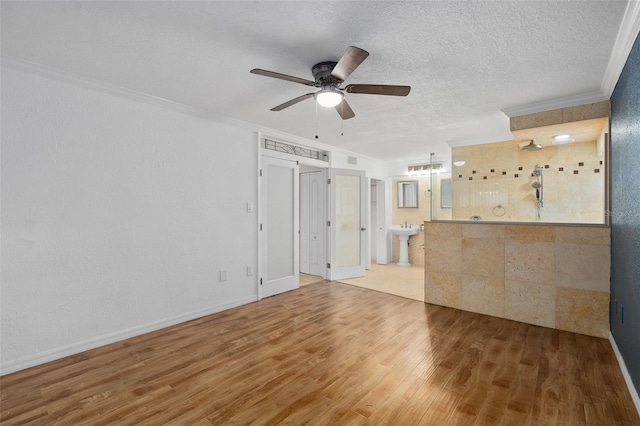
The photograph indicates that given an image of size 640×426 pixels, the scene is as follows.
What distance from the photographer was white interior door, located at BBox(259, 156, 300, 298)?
4449mm

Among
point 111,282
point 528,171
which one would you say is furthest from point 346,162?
point 111,282

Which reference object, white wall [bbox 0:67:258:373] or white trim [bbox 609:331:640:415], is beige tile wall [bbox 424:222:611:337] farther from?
white wall [bbox 0:67:258:373]

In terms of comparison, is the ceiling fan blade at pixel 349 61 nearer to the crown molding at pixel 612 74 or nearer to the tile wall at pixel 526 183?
the crown molding at pixel 612 74

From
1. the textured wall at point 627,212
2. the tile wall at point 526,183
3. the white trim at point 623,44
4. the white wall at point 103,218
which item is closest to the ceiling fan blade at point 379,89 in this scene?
the white trim at point 623,44

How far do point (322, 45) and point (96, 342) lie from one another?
133 inches

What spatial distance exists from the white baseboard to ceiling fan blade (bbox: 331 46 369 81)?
312cm

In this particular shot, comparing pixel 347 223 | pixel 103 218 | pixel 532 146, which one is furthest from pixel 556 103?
pixel 103 218

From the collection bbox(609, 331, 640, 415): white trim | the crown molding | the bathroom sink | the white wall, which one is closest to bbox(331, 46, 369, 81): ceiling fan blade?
the crown molding

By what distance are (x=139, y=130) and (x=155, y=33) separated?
135cm

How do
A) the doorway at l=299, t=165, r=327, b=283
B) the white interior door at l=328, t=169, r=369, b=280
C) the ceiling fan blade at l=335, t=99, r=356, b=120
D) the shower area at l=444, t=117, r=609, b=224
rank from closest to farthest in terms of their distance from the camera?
the ceiling fan blade at l=335, t=99, r=356, b=120 → the shower area at l=444, t=117, r=609, b=224 → the white interior door at l=328, t=169, r=369, b=280 → the doorway at l=299, t=165, r=327, b=283

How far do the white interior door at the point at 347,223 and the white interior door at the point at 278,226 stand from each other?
2.99 feet

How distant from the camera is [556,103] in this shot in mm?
3297

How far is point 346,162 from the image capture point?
19.9 ft

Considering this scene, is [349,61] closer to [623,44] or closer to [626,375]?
[623,44]
